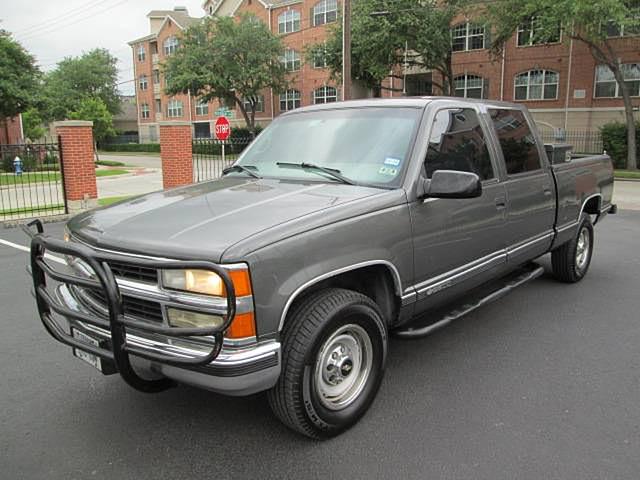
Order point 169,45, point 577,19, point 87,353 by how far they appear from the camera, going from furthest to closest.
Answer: point 169,45 → point 577,19 → point 87,353

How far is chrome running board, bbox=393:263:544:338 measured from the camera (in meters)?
3.77

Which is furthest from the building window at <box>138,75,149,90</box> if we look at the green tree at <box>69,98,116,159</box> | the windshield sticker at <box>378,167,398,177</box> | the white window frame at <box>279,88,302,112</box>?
the windshield sticker at <box>378,167,398,177</box>

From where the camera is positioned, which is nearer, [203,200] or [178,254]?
[178,254]

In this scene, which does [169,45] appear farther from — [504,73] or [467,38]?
[504,73]

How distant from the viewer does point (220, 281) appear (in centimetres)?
255

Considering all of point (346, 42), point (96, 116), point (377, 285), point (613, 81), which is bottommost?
point (377, 285)

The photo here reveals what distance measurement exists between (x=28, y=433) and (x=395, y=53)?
30.0 m

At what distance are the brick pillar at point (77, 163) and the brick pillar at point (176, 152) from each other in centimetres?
227

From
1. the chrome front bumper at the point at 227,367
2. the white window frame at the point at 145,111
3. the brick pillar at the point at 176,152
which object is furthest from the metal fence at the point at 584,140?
the white window frame at the point at 145,111

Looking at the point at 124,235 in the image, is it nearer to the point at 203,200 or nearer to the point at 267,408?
the point at 203,200

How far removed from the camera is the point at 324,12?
135 feet

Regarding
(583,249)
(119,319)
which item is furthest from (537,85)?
(119,319)

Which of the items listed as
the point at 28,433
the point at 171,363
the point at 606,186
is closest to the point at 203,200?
the point at 171,363

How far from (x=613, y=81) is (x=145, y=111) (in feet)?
167
